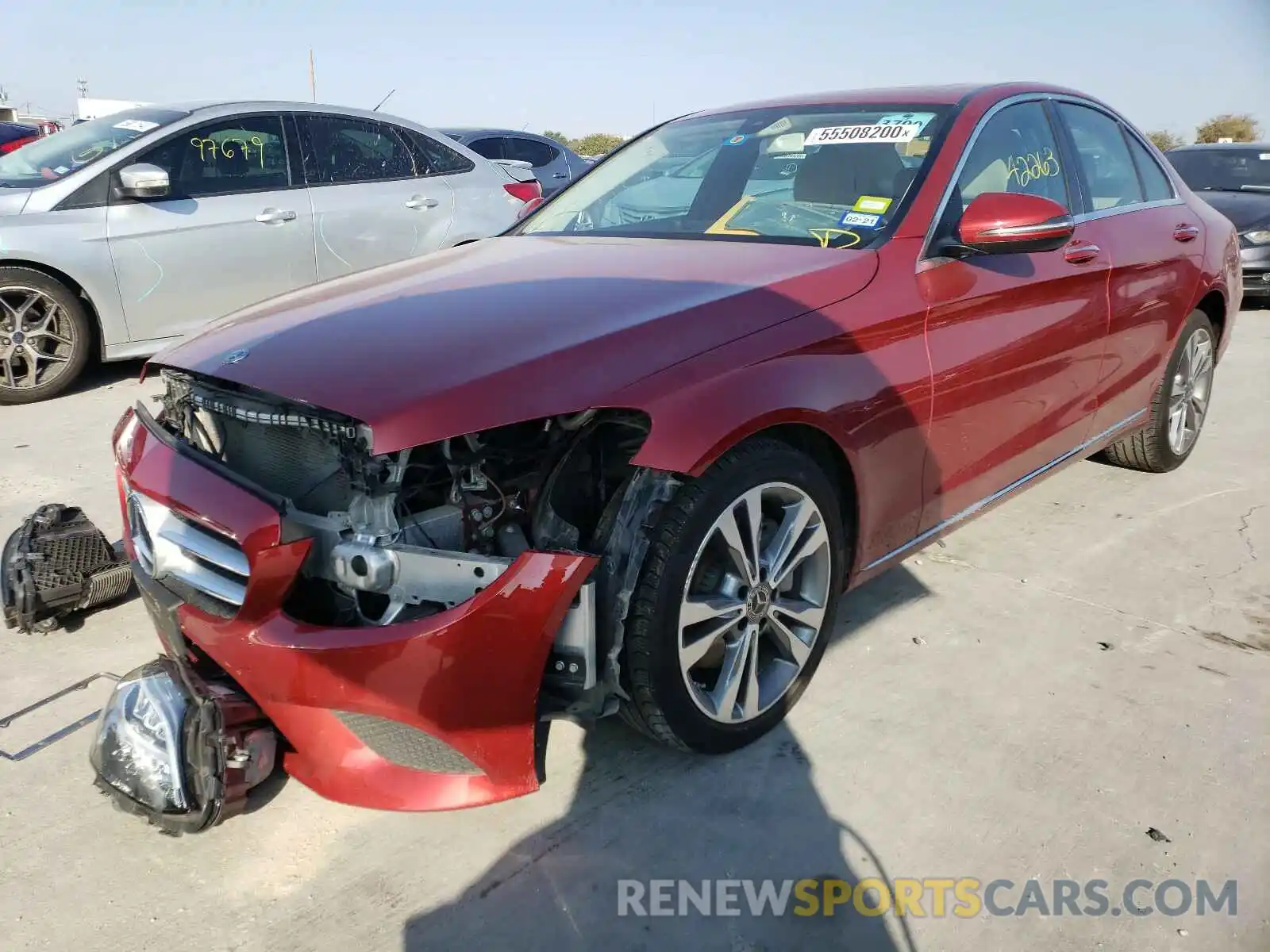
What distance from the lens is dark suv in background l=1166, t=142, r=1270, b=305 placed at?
8.80m

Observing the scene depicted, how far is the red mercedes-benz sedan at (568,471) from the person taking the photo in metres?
1.89

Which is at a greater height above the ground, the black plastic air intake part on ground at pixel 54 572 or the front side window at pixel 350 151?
the front side window at pixel 350 151

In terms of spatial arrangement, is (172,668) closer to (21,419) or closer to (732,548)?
(732,548)

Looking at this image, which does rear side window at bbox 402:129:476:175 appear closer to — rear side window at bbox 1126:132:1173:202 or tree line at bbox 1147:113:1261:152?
rear side window at bbox 1126:132:1173:202

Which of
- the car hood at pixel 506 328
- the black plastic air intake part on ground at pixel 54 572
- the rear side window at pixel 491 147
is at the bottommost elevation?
the black plastic air intake part on ground at pixel 54 572

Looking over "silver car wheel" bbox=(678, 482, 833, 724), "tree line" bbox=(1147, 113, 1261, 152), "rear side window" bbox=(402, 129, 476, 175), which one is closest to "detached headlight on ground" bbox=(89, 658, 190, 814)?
"silver car wheel" bbox=(678, 482, 833, 724)

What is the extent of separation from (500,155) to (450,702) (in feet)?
31.2

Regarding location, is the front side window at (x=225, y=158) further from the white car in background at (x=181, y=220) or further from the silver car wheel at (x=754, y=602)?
the silver car wheel at (x=754, y=602)

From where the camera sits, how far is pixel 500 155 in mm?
10477

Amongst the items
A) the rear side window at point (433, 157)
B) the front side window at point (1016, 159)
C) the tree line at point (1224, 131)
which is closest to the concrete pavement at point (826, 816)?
the front side window at point (1016, 159)

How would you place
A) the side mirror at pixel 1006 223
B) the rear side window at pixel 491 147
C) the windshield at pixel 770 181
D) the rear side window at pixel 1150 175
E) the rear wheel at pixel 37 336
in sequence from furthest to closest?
the rear side window at pixel 491 147
the rear wheel at pixel 37 336
the rear side window at pixel 1150 175
the windshield at pixel 770 181
the side mirror at pixel 1006 223

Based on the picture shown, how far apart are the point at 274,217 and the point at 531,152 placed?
543 cm

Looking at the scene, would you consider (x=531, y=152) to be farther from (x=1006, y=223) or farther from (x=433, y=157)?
(x=1006, y=223)

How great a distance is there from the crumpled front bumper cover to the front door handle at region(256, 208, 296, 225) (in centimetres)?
416
